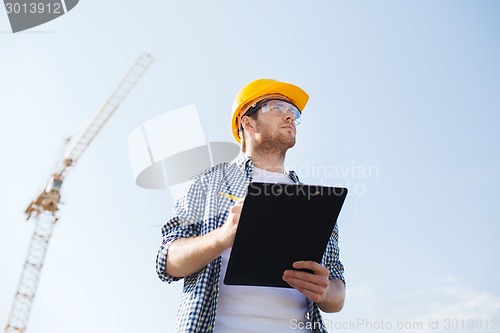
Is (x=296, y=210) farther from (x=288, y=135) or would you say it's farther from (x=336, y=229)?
(x=288, y=135)

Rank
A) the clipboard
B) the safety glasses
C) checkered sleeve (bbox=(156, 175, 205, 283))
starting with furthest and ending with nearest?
the safety glasses → checkered sleeve (bbox=(156, 175, 205, 283)) → the clipboard

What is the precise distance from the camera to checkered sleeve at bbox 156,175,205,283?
124 inches

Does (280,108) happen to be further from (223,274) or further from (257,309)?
(257,309)

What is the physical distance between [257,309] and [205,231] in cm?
68

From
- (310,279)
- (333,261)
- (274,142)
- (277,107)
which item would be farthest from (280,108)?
(310,279)

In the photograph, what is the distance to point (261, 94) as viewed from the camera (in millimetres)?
4715

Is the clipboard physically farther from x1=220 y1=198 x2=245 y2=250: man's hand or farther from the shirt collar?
the shirt collar

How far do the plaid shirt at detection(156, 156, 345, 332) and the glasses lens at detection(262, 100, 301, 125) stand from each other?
0.77 meters

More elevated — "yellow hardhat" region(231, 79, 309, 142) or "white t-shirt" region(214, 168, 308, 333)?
"yellow hardhat" region(231, 79, 309, 142)

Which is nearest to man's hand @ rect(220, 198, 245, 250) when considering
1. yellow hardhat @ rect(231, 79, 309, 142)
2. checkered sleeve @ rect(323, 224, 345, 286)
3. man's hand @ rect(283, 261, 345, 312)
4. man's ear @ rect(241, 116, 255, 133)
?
man's hand @ rect(283, 261, 345, 312)

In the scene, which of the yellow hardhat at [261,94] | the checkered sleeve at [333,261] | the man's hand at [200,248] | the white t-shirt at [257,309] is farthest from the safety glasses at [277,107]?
the man's hand at [200,248]

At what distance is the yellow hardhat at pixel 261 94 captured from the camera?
15.5 ft

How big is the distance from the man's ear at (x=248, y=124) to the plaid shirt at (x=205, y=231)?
610 millimetres

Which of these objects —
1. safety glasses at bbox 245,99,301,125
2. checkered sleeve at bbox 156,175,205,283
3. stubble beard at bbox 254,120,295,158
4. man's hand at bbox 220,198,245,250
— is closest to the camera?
man's hand at bbox 220,198,245,250
